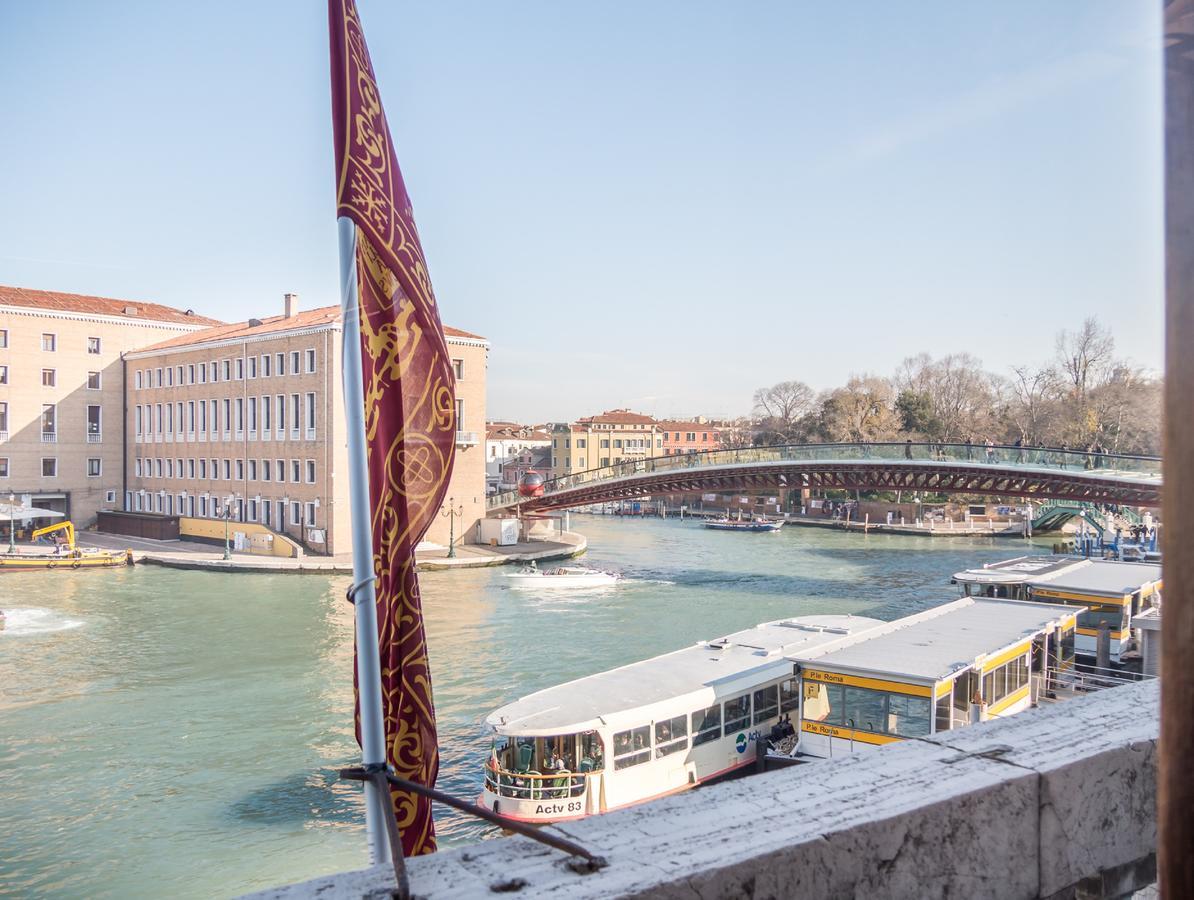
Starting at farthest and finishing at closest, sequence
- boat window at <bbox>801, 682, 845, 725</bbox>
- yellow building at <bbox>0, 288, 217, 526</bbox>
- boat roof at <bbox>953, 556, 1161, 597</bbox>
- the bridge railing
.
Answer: yellow building at <bbox>0, 288, 217, 526</bbox>
the bridge railing
boat roof at <bbox>953, 556, 1161, 597</bbox>
boat window at <bbox>801, 682, 845, 725</bbox>

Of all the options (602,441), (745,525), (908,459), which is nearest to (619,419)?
(602,441)

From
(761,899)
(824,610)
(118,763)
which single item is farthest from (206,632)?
(761,899)

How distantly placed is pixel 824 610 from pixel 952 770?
65.2 feet

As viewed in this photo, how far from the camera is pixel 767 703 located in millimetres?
10383

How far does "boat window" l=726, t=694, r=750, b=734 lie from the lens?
9961mm

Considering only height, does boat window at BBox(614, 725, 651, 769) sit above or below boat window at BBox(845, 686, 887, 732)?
below

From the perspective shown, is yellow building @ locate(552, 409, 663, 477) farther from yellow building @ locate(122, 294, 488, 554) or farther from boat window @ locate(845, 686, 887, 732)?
boat window @ locate(845, 686, 887, 732)

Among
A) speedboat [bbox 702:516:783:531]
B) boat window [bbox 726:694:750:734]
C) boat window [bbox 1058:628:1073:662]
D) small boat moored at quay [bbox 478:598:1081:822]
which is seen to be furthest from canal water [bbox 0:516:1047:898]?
speedboat [bbox 702:516:783:531]

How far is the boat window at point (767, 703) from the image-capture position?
10258 millimetres

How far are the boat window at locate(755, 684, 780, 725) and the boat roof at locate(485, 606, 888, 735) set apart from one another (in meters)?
0.28

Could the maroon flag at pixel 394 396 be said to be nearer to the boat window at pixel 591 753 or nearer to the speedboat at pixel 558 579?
the boat window at pixel 591 753

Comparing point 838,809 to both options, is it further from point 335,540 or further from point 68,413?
point 68,413

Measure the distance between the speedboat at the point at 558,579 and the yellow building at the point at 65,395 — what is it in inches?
717

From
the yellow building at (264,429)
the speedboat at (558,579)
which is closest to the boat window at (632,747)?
the speedboat at (558,579)
